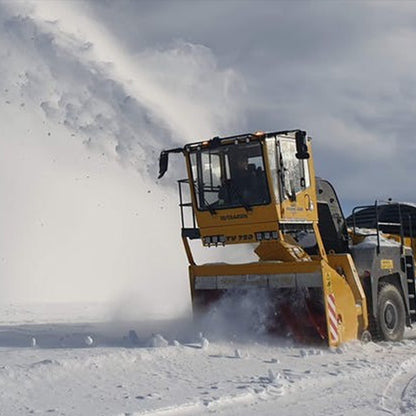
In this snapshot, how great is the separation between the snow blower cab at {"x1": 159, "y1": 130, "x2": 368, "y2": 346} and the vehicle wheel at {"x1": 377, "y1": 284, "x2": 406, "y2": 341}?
542 millimetres

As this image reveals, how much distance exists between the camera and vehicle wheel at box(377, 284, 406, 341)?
1003 centimetres

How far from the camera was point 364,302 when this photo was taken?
9.62 meters

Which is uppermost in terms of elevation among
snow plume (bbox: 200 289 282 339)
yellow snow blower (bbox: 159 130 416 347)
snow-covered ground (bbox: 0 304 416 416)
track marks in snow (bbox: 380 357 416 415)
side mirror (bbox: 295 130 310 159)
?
side mirror (bbox: 295 130 310 159)

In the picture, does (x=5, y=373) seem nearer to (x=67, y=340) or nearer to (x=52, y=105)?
(x=67, y=340)

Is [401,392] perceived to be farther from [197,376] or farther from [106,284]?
[106,284]

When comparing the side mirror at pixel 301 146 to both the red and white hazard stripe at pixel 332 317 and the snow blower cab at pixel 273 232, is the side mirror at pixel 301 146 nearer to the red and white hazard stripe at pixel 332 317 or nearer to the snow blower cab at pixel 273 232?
the snow blower cab at pixel 273 232

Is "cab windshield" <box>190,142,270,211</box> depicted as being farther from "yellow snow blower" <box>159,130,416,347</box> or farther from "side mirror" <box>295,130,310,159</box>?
"side mirror" <box>295,130,310,159</box>

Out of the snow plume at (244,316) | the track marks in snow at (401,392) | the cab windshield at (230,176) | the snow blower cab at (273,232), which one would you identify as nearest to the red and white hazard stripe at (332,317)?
the snow blower cab at (273,232)

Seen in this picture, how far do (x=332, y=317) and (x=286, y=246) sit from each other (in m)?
1.17

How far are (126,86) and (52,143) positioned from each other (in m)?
6.86

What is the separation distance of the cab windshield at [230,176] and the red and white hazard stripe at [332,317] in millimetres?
1515

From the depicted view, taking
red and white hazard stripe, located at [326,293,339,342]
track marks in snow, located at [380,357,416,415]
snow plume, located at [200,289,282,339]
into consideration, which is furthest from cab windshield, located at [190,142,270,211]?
track marks in snow, located at [380,357,416,415]

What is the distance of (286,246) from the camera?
9547mm

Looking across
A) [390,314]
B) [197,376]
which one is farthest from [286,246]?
[197,376]
